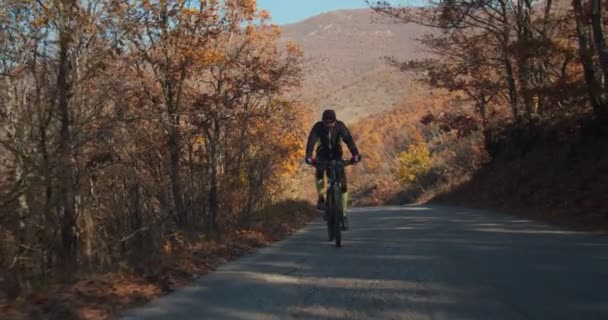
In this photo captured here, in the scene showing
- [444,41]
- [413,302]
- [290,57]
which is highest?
[444,41]

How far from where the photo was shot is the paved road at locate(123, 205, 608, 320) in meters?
5.82

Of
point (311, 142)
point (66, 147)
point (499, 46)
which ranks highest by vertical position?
point (499, 46)

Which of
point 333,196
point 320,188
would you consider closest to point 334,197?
point 333,196

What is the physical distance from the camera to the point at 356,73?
15388cm

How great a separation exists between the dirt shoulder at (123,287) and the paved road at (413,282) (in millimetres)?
263

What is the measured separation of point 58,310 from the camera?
5.96 m

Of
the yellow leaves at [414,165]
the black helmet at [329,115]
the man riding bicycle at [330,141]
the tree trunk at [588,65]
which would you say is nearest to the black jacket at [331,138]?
the man riding bicycle at [330,141]

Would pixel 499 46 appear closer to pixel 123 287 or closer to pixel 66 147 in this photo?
pixel 66 147

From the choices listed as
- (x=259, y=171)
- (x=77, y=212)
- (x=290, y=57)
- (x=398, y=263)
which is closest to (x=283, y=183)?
(x=259, y=171)

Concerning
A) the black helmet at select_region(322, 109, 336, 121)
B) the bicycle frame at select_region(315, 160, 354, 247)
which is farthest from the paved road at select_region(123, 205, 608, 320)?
the black helmet at select_region(322, 109, 336, 121)

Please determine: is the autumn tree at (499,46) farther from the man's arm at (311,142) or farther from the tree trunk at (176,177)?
the tree trunk at (176,177)

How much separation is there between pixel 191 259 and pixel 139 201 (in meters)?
4.42

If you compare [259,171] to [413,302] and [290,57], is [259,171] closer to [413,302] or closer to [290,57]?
[290,57]

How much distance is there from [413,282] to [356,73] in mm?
148861
